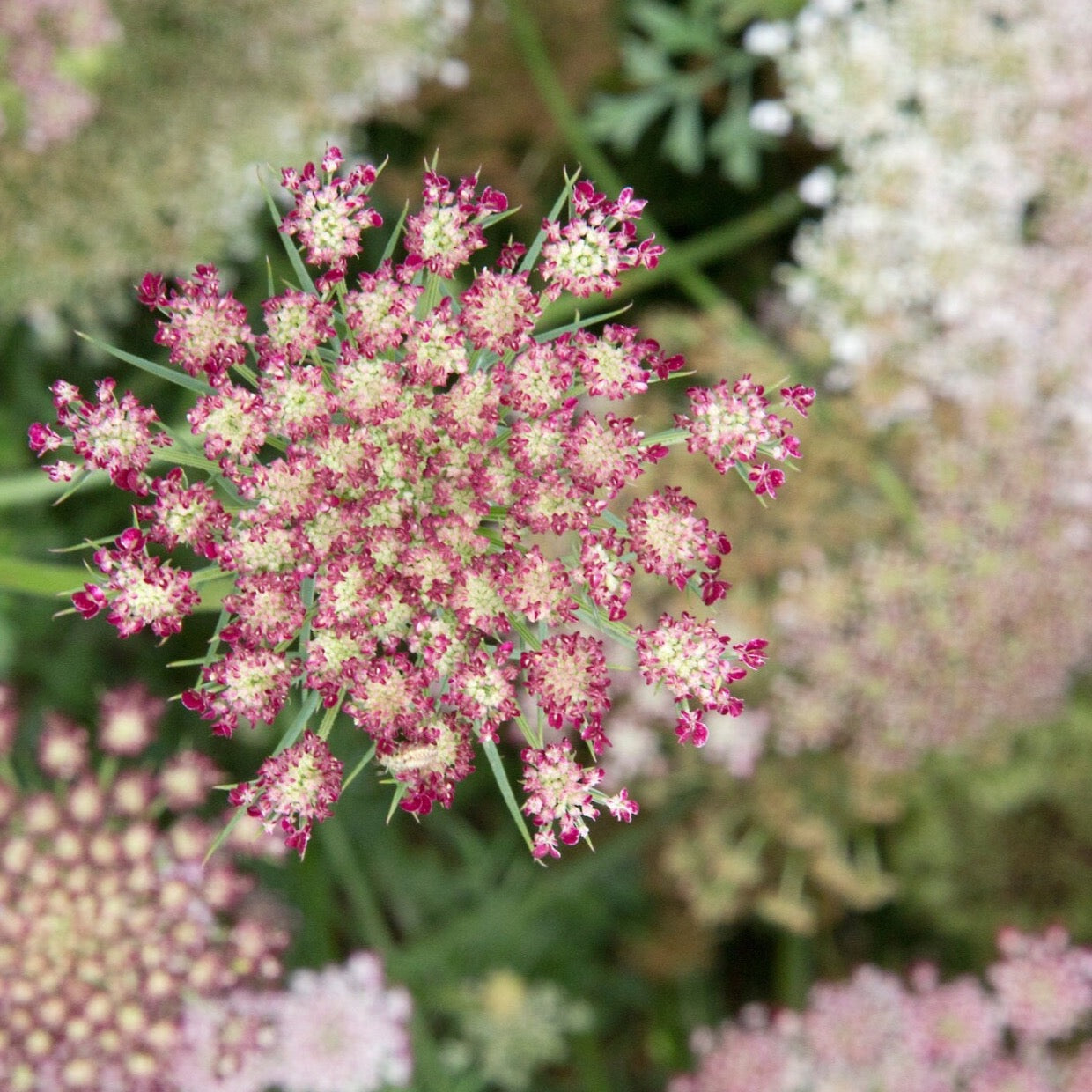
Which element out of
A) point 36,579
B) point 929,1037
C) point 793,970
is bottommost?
point 929,1037

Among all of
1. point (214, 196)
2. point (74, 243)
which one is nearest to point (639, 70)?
point (214, 196)

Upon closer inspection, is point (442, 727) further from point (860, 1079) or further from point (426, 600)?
point (860, 1079)

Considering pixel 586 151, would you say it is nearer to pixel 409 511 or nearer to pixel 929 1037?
pixel 409 511

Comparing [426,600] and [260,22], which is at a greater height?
[260,22]

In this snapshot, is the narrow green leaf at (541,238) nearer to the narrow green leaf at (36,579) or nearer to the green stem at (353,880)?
the narrow green leaf at (36,579)

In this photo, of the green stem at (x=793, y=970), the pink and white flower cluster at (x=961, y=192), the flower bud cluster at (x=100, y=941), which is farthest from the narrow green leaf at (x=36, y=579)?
the green stem at (x=793, y=970)

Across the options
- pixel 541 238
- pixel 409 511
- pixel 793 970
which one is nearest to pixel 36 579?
pixel 409 511
